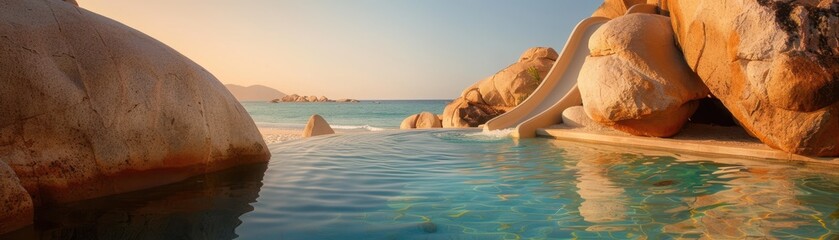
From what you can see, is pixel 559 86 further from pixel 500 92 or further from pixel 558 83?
pixel 500 92

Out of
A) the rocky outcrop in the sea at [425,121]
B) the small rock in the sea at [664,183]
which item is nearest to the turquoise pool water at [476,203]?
the small rock in the sea at [664,183]

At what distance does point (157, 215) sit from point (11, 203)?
2.94ft

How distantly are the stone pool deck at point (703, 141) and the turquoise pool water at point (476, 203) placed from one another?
56cm

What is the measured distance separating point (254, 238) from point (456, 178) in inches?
109

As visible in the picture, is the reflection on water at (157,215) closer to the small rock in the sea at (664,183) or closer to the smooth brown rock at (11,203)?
the smooth brown rock at (11,203)

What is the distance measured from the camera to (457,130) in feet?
43.5

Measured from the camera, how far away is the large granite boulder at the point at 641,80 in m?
8.17

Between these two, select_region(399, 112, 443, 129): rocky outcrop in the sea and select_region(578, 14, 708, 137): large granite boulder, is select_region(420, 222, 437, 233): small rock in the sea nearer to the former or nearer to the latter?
select_region(578, 14, 708, 137): large granite boulder

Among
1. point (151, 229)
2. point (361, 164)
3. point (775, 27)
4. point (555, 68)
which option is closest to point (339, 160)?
point (361, 164)

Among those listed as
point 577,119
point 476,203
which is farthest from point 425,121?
point 476,203

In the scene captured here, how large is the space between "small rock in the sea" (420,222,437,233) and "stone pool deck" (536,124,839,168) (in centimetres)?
581

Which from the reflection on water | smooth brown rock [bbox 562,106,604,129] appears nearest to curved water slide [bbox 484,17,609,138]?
smooth brown rock [bbox 562,106,604,129]

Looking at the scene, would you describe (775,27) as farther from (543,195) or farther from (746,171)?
(543,195)

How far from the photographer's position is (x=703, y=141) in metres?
8.15
